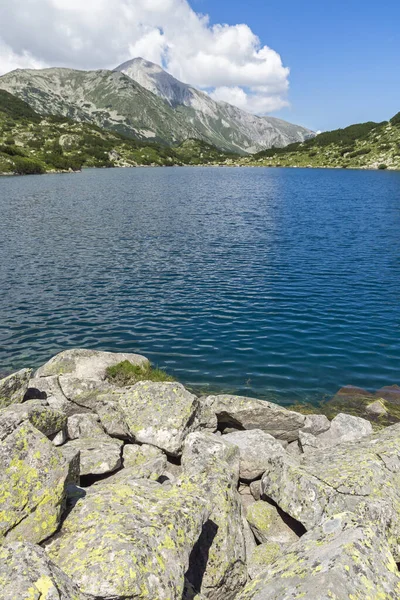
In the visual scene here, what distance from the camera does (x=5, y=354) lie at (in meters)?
28.5

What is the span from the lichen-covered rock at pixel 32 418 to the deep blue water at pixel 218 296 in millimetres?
12065

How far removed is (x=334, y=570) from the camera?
7.45 m

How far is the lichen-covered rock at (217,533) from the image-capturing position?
959 centimetres

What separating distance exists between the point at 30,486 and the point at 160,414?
691 centimetres

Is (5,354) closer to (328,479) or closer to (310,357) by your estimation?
(310,357)

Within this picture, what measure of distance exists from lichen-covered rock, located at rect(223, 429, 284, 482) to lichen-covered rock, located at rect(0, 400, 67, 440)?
20.0 ft

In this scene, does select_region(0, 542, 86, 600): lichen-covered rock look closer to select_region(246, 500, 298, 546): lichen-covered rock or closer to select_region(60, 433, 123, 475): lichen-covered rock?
select_region(60, 433, 123, 475): lichen-covered rock

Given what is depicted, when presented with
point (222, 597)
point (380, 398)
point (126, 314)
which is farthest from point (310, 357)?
point (222, 597)

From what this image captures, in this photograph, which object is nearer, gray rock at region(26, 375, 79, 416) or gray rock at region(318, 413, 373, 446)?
gray rock at region(26, 375, 79, 416)

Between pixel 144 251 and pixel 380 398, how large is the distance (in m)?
39.9

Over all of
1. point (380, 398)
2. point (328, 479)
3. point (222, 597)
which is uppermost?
point (328, 479)

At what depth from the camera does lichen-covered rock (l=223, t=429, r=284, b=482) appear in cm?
1435

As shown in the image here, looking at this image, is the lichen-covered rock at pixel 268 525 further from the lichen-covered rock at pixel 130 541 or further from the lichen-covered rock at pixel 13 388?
the lichen-covered rock at pixel 13 388

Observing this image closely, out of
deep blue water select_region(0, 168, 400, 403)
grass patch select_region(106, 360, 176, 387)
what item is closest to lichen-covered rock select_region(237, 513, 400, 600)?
grass patch select_region(106, 360, 176, 387)
